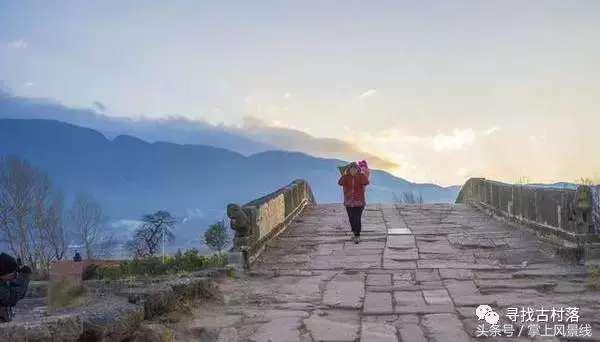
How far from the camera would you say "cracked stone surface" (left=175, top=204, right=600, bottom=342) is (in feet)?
20.6

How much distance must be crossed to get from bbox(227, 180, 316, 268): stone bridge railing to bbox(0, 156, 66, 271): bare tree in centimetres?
4031

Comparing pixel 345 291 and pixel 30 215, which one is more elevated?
pixel 30 215

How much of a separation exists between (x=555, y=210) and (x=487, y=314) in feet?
16.0

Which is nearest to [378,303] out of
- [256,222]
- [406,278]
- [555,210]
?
[406,278]

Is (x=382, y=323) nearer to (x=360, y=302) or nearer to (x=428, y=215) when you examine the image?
(x=360, y=302)

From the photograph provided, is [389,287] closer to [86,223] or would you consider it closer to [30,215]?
[30,215]

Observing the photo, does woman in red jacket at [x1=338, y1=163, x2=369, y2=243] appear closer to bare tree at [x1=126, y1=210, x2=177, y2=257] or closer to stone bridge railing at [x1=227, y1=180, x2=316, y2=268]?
stone bridge railing at [x1=227, y1=180, x2=316, y2=268]

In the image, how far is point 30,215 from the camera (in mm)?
56188

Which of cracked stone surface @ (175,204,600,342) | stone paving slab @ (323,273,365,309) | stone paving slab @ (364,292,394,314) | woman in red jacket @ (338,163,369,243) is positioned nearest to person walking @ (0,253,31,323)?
cracked stone surface @ (175,204,600,342)

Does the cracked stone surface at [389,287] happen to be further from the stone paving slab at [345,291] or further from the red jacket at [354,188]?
the red jacket at [354,188]

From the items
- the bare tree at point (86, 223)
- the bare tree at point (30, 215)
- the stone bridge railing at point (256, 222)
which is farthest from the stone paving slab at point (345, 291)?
the bare tree at point (86, 223)

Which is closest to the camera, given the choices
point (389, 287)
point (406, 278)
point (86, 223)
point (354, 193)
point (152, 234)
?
point (389, 287)

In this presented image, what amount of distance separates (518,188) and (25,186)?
53.2 metres

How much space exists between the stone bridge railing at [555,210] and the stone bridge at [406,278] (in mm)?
30
